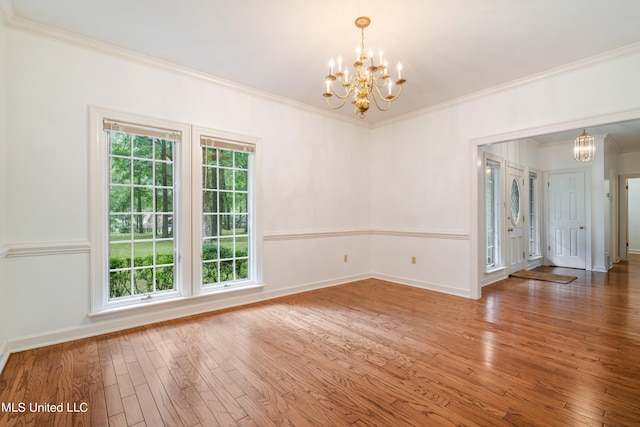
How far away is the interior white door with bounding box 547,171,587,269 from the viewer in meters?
6.50

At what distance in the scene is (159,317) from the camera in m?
3.31

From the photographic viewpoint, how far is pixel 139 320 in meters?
3.18

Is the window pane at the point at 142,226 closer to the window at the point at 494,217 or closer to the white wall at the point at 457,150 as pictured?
the white wall at the point at 457,150

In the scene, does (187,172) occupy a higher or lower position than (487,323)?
higher

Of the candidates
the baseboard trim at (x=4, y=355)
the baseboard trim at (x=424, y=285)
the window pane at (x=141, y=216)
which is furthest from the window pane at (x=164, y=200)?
the baseboard trim at (x=424, y=285)

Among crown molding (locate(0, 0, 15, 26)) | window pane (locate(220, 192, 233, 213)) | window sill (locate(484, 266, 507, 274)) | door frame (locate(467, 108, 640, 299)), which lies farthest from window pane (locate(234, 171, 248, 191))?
window sill (locate(484, 266, 507, 274))

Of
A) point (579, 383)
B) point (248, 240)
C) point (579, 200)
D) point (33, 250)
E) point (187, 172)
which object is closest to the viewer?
point (579, 383)

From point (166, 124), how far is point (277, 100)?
158cm

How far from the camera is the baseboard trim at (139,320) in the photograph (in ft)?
8.73

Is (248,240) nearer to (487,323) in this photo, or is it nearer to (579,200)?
(487,323)

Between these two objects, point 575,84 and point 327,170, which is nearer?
point 575,84

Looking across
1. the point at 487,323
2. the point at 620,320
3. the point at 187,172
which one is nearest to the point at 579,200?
the point at 620,320

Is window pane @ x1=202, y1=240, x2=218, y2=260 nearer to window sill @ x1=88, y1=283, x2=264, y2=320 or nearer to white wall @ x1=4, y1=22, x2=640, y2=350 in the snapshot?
window sill @ x1=88, y1=283, x2=264, y2=320
